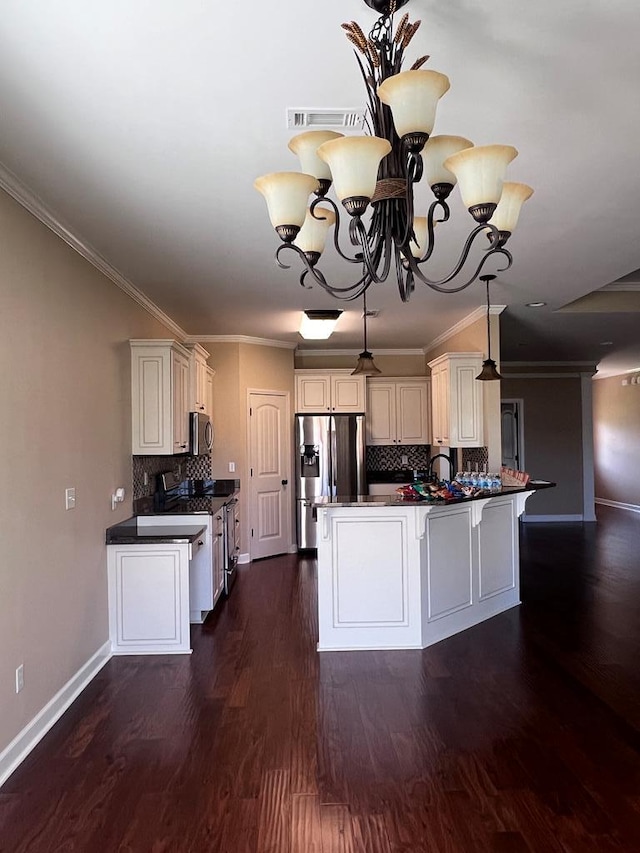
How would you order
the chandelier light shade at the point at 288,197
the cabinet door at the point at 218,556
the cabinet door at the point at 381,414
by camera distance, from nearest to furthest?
the chandelier light shade at the point at 288,197 < the cabinet door at the point at 218,556 < the cabinet door at the point at 381,414

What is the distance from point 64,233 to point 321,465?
466 cm

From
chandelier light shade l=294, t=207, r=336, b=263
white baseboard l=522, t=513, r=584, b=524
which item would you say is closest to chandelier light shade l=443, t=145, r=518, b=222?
chandelier light shade l=294, t=207, r=336, b=263

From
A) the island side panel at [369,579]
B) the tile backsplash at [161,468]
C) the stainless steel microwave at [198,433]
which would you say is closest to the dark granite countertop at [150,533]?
the tile backsplash at [161,468]

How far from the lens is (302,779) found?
8.20 ft

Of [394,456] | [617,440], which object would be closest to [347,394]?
[394,456]

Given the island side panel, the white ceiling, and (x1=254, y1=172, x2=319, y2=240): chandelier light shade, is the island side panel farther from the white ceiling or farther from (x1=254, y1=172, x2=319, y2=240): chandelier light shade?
(x1=254, y1=172, x2=319, y2=240): chandelier light shade

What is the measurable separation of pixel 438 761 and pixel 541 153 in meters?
2.71

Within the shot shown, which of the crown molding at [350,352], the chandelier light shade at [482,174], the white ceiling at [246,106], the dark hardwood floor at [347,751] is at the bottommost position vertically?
the dark hardwood floor at [347,751]

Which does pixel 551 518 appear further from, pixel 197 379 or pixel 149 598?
pixel 149 598

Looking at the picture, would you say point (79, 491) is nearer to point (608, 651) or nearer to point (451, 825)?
point (451, 825)

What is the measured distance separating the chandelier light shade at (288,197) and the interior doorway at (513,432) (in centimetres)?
884

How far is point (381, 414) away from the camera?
792 centimetres

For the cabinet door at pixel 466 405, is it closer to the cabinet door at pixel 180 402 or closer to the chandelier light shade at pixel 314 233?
the cabinet door at pixel 180 402

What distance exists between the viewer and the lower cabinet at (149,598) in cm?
399
